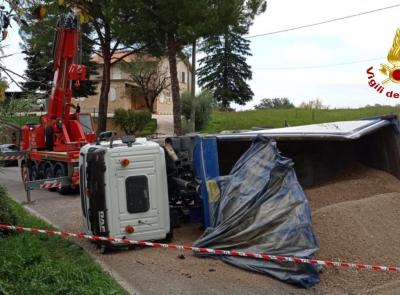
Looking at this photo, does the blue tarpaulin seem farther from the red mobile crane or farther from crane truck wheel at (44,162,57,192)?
crane truck wheel at (44,162,57,192)

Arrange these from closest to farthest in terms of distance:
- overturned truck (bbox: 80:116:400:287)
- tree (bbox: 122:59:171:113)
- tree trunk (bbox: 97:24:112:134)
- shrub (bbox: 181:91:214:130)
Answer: overturned truck (bbox: 80:116:400:287)
tree trunk (bbox: 97:24:112:134)
shrub (bbox: 181:91:214:130)
tree (bbox: 122:59:171:113)

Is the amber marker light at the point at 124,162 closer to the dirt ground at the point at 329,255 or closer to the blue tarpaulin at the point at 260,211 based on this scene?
the blue tarpaulin at the point at 260,211

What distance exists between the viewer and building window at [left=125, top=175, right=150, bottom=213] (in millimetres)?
7652

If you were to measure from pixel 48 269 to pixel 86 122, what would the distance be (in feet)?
37.1

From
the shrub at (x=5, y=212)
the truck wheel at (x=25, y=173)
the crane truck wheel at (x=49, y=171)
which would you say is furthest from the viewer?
the truck wheel at (x=25, y=173)

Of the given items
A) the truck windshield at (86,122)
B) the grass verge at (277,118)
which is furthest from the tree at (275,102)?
the truck windshield at (86,122)

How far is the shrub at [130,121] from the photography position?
37166mm

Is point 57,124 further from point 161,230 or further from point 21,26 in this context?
point 21,26

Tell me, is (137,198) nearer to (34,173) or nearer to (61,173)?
(61,173)

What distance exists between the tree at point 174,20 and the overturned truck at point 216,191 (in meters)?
13.1

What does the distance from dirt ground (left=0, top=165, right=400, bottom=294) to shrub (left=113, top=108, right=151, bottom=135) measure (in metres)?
27.9

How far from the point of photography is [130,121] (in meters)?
37.3

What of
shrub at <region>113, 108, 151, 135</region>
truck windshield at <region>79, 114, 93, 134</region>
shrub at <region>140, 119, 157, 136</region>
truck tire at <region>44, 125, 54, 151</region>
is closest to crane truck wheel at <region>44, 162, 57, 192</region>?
truck tire at <region>44, 125, 54, 151</region>

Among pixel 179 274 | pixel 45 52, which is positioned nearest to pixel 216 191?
pixel 179 274
